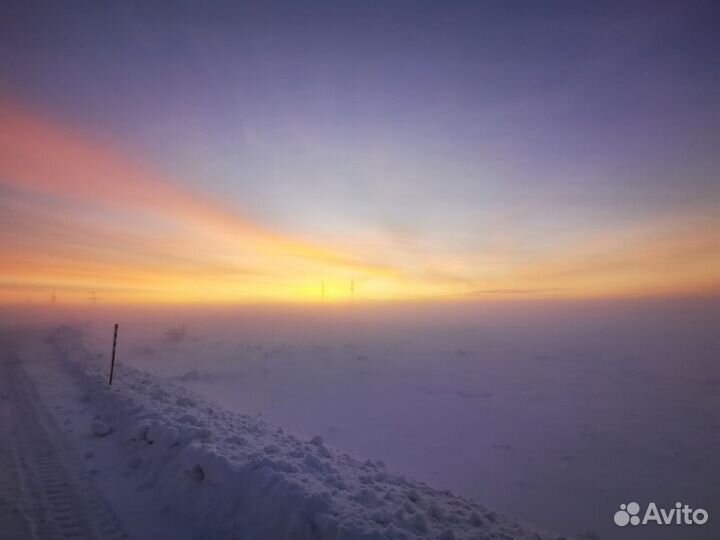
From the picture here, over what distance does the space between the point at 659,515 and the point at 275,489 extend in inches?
432

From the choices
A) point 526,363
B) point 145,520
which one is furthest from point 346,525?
point 526,363

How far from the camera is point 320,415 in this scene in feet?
53.3

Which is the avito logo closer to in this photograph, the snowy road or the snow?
the snow

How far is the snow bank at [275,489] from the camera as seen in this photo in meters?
5.30

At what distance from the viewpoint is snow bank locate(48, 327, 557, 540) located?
5.30m

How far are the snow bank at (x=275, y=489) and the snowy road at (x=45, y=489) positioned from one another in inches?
35.9

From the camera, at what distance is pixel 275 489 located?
5.79 m

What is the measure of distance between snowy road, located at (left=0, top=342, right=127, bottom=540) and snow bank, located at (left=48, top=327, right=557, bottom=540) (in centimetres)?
91

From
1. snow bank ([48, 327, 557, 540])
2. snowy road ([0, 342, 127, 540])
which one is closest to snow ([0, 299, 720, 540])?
snow bank ([48, 327, 557, 540])

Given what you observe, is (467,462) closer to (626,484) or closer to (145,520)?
(626,484)

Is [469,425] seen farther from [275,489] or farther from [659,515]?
[275,489]

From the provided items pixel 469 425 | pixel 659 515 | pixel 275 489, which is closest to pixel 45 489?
pixel 275 489

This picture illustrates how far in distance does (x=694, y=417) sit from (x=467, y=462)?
49.3 feet

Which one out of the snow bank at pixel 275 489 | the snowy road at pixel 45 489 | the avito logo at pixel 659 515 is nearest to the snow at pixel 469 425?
the snow bank at pixel 275 489
